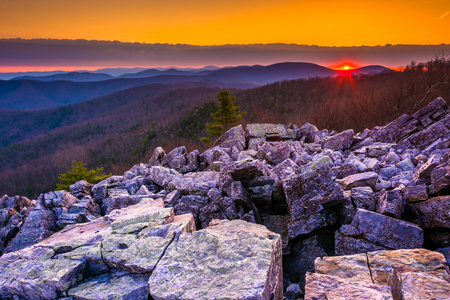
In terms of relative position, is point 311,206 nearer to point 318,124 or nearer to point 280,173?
point 280,173

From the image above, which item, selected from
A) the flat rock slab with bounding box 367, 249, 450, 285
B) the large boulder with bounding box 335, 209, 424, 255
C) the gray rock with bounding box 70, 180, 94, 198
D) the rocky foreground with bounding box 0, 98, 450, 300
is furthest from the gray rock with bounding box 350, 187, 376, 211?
the gray rock with bounding box 70, 180, 94, 198

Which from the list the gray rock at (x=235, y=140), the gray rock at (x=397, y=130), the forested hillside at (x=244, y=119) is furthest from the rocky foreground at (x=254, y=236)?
the forested hillside at (x=244, y=119)

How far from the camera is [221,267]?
4.70m

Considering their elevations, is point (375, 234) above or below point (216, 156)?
below

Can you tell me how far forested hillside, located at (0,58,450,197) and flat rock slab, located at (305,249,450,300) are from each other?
2659 centimetres

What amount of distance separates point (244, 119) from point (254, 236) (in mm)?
60667

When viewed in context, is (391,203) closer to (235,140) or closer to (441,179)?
(441,179)

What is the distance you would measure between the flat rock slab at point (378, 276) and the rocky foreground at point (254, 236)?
24 mm

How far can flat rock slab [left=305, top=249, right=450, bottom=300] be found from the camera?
152 inches

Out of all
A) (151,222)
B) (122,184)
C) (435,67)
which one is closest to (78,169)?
(122,184)

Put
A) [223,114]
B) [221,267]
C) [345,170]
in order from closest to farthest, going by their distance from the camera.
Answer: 1. [221,267]
2. [345,170]
3. [223,114]

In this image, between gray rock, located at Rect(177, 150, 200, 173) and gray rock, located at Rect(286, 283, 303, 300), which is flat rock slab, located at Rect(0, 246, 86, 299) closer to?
gray rock, located at Rect(286, 283, 303, 300)

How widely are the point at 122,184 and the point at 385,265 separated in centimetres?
1011

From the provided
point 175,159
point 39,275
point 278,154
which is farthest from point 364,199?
point 175,159
